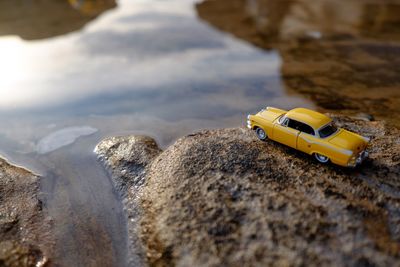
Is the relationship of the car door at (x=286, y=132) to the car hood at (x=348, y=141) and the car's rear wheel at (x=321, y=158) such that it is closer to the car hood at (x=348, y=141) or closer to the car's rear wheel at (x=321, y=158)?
the car's rear wheel at (x=321, y=158)

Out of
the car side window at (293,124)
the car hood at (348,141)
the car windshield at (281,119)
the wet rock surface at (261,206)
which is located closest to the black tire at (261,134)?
the wet rock surface at (261,206)

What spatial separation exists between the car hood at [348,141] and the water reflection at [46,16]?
63.6 ft

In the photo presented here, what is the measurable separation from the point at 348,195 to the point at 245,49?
1327 cm

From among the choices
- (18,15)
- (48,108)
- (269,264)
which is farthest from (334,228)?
(18,15)

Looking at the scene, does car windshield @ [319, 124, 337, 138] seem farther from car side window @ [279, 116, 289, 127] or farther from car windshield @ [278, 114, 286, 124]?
car windshield @ [278, 114, 286, 124]

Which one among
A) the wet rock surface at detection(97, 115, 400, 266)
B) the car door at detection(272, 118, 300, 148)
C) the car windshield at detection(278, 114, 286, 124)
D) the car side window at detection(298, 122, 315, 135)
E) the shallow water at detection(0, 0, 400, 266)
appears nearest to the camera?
the wet rock surface at detection(97, 115, 400, 266)

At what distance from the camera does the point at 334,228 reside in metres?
7.93

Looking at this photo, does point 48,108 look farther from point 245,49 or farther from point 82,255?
point 245,49

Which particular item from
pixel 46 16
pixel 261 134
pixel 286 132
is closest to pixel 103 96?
pixel 261 134

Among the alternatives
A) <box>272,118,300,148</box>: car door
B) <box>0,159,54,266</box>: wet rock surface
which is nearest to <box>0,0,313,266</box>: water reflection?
<box>0,159,54,266</box>: wet rock surface

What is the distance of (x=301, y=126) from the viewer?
988 centimetres

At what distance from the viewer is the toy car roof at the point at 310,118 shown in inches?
382

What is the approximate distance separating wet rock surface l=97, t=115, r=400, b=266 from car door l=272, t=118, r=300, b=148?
37cm

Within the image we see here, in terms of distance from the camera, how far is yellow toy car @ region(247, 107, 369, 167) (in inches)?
360
